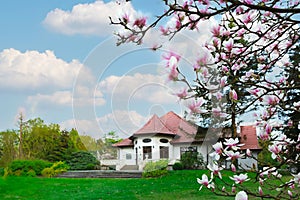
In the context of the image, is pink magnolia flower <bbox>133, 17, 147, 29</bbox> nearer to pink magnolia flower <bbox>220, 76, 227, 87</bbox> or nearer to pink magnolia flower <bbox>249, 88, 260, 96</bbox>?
pink magnolia flower <bbox>220, 76, 227, 87</bbox>

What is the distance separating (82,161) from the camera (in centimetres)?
1454

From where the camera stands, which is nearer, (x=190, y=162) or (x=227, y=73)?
(x=227, y=73)

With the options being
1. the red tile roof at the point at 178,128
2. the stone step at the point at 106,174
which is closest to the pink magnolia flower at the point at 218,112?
the stone step at the point at 106,174

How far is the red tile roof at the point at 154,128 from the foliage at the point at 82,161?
2.20m

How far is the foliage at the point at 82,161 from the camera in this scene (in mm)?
14383

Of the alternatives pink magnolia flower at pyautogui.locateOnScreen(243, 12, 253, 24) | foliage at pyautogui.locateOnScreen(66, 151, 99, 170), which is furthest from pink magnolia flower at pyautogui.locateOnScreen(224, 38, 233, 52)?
foliage at pyautogui.locateOnScreen(66, 151, 99, 170)

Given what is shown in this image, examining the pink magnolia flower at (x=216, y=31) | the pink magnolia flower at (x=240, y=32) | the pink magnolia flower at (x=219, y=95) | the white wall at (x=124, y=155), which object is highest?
the pink magnolia flower at (x=240, y=32)

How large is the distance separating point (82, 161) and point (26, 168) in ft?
8.13

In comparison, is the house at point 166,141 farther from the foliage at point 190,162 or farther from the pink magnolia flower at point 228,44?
the pink magnolia flower at point 228,44

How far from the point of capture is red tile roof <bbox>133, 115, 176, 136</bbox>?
13.9 m

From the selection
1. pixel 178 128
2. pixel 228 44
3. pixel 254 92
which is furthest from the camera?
pixel 178 128

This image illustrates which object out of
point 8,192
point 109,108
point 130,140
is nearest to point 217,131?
point 130,140

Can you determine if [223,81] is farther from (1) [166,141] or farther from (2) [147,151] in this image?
(1) [166,141]

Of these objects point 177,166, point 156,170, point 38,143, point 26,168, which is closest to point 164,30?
point 156,170
